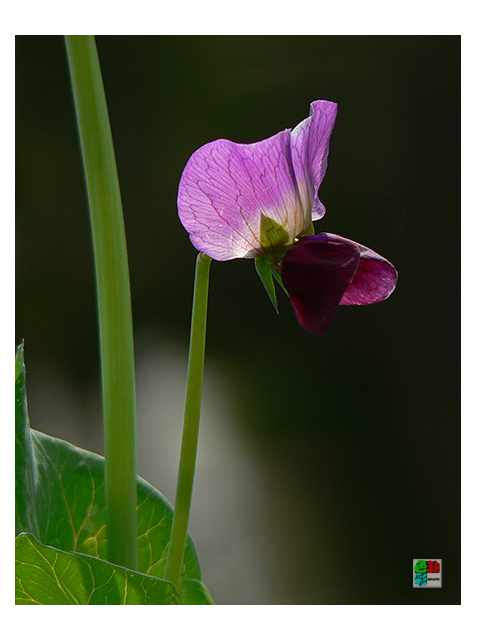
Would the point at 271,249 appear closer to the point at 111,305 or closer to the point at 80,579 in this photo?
the point at 111,305

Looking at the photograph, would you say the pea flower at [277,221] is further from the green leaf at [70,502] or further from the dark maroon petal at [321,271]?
the green leaf at [70,502]

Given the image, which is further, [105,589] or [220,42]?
[220,42]

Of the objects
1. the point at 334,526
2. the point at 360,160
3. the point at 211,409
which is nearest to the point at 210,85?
the point at 360,160

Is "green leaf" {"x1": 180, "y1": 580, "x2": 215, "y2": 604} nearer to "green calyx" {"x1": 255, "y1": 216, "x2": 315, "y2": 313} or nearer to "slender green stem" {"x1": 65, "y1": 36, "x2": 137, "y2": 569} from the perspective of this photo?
"slender green stem" {"x1": 65, "y1": 36, "x2": 137, "y2": 569}

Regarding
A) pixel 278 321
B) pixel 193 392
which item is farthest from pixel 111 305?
pixel 278 321

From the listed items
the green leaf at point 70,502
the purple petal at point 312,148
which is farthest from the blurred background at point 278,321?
the purple petal at point 312,148

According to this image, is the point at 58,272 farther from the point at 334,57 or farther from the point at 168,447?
the point at 334,57
